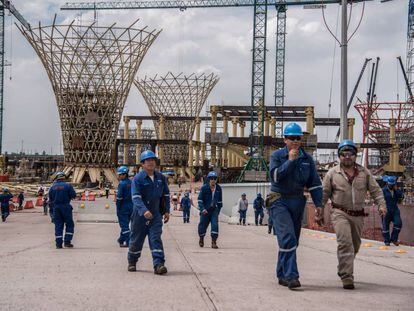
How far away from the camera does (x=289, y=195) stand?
7516 millimetres

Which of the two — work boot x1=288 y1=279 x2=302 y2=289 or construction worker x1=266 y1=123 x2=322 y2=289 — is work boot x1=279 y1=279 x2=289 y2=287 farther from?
work boot x1=288 y1=279 x2=302 y2=289

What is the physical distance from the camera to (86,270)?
8.65 metres

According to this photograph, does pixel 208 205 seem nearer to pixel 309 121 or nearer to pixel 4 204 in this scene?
pixel 4 204

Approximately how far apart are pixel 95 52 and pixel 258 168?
19.4 metres

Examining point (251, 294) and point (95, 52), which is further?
point (95, 52)

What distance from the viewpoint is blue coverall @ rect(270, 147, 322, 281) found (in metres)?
7.32

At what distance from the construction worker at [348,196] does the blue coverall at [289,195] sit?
0.85 ft

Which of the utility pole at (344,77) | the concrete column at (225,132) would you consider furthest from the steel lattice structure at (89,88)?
the utility pole at (344,77)

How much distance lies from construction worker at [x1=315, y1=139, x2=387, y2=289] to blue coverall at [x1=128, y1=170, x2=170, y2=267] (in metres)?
2.11

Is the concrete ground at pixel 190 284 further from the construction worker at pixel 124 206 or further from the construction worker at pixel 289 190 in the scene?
the construction worker at pixel 124 206

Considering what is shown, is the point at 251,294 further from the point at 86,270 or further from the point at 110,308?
the point at 86,270

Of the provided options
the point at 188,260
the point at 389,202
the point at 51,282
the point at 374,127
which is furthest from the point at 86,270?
the point at 374,127

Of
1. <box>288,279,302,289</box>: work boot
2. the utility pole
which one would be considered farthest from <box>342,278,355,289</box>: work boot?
the utility pole

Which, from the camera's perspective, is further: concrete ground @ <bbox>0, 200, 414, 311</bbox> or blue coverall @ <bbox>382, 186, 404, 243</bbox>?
blue coverall @ <bbox>382, 186, 404, 243</bbox>
